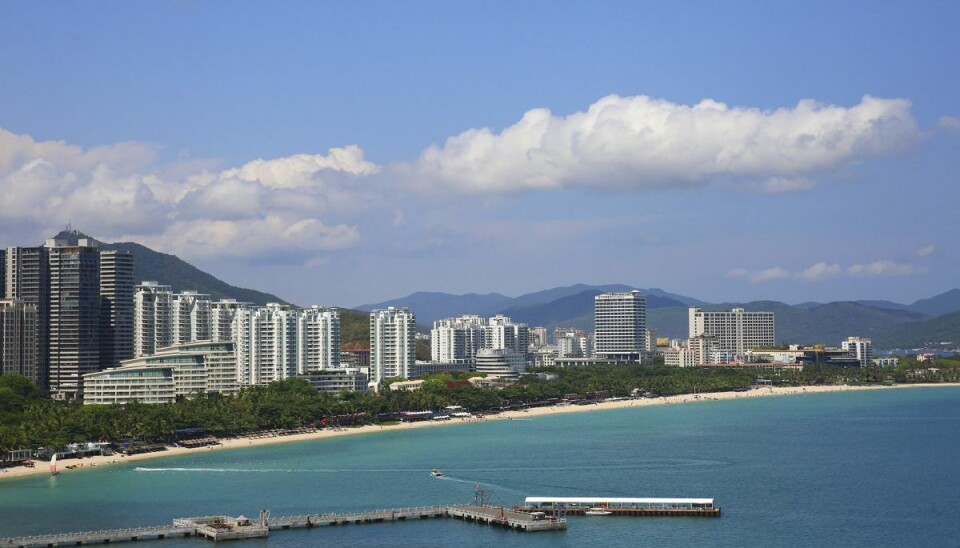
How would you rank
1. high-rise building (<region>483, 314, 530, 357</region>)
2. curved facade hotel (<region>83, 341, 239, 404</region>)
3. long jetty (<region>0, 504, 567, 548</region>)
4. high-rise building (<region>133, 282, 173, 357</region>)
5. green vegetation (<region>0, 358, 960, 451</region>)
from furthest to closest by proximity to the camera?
high-rise building (<region>483, 314, 530, 357</region>), high-rise building (<region>133, 282, 173, 357</region>), curved facade hotel (<region>83, 341, 239, 404</region>), green vegetation (<region>0, 358, 960, 451</region>), long jetty (<region>0, 504, 567, 548</region>)

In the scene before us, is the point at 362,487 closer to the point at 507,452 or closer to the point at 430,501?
the point at 430,501

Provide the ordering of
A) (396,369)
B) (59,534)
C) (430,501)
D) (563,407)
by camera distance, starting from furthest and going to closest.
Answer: (396,369)
(563,407)
(430,501)
(59,534)

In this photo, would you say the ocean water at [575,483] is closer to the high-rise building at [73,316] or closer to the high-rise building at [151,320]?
the high-rise building at [73,316]

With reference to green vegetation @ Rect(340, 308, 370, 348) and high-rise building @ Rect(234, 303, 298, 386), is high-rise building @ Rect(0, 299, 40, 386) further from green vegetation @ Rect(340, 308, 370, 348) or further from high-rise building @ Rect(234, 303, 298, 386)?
green vegetation @ Rect(340, 308, 370, 348)

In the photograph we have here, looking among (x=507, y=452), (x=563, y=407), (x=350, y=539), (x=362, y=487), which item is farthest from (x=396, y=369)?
(x=350, y=539)

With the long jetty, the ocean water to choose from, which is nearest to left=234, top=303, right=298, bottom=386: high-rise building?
the ocean water
